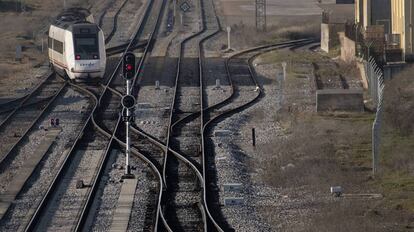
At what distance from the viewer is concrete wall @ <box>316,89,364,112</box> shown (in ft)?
99.3

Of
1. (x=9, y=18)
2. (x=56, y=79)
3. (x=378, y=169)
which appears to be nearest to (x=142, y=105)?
(x=56, y=79)

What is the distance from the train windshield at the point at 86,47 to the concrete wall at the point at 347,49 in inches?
425

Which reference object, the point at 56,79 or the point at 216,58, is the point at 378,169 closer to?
the point at 56,79

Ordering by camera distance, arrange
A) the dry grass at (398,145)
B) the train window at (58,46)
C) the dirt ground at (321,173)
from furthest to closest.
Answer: the train window at (58,46)
the dry grass at (398,145)
the dirt ground at (321,173)

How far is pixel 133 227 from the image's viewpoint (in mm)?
18078

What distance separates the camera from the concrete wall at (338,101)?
30.3 metres

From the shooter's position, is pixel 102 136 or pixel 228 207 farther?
pixel 102 136

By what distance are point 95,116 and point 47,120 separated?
4.62 feet

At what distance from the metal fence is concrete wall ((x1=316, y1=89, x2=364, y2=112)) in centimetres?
57

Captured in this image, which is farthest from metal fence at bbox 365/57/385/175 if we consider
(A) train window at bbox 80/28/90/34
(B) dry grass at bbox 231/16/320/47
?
(B) dry grass at bbox 231/16/320/47

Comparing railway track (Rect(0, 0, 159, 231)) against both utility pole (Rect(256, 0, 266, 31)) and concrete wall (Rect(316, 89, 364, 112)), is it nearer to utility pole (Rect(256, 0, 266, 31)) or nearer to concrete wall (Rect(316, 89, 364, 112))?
concrete wall (Rect(316, 89, 364, 112))

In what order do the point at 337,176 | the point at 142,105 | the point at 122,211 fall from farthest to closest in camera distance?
1. the point at 142,105
2. the point at 337,176
3. the point at 122,211

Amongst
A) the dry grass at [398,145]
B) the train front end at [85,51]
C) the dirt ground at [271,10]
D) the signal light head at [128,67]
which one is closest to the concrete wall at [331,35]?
the dirt ground at [271,10]

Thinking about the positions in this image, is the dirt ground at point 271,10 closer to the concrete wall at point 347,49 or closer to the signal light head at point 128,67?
the concrete wall at point 347,49
